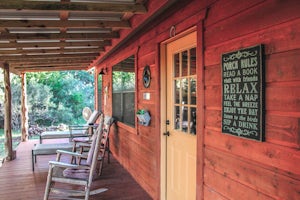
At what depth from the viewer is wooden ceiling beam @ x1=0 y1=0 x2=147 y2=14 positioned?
250cm

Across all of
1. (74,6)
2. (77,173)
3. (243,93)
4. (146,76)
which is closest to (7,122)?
(77,173)

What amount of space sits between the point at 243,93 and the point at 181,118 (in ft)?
3.85

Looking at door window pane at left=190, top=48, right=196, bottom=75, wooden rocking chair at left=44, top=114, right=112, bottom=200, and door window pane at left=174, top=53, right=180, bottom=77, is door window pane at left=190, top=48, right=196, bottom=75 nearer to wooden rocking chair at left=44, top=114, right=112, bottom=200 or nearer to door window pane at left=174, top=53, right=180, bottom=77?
door window pane at left=174, top=53, right=180, bottom=77

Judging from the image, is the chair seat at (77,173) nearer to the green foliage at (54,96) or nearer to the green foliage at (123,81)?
the green foliage at (123,81)

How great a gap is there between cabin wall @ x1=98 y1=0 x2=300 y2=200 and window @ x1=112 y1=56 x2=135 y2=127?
5.43 feet

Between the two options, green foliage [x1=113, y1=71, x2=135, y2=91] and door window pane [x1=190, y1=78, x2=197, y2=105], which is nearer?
door window pane [x1=190, y1=78, x2=197, y2=105]

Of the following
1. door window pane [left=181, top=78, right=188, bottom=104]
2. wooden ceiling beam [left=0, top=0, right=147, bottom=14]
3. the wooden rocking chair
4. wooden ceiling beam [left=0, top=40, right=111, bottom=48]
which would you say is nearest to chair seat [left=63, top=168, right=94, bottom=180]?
the wooden rocking chair

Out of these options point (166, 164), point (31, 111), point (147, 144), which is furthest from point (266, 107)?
point (31, 111)

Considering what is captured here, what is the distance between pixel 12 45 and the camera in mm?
4555

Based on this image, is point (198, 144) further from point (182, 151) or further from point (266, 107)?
point (266, 107)

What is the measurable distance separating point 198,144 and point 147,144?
1407 mm

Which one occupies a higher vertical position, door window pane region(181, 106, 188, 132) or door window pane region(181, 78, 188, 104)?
door window pane region(181, 78, 188, 104)

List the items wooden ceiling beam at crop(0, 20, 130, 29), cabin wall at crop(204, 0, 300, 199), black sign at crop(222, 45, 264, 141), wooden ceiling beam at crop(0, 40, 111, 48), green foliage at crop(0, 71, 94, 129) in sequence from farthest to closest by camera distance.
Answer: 1. green foliage at crop(0, 71, 94, 129)
2. wooden ceiling beam at crop(0, 40, 111, 48)
3. wooden ceiling beam at crop(0, 20, 130, 29)
4. black sign at crop(222, 45, 264, 141)
5. cabin wall at crop(204, 0, 300, 199)

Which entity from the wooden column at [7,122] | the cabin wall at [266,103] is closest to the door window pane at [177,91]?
the cabin wall at [266,103]
